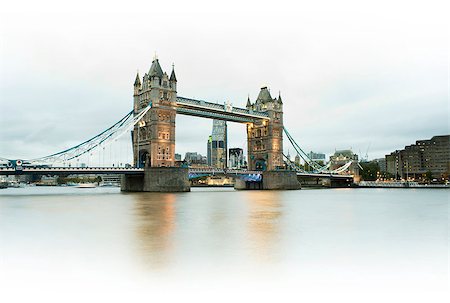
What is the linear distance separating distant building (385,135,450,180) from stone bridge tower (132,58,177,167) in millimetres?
103185

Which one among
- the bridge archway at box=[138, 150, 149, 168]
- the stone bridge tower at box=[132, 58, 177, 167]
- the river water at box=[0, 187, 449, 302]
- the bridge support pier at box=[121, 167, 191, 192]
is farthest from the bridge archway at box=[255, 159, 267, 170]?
the river water at box=[0, 187, 449, 302]

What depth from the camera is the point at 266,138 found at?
76125 millimetres

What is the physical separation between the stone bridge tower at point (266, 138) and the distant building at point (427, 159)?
245 feet

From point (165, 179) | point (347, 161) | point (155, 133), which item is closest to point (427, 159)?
point (347, 161)

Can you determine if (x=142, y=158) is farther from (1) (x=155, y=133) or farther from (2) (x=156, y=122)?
(2) (x=156, y=122)

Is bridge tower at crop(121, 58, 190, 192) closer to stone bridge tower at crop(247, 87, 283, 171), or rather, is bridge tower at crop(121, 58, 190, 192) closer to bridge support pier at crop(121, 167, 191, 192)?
bridge support pier at crop(121, 167, 191, 192)

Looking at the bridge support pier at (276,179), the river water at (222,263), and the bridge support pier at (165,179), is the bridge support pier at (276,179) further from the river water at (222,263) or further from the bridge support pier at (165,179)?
the river water at (222,263)

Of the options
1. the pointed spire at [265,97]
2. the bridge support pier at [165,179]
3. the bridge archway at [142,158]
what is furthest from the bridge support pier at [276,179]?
the bridge archway at [142,158]

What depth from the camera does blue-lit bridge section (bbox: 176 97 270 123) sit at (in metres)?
58.6

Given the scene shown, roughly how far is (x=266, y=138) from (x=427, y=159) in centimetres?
9455

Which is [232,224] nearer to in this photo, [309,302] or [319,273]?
[319,273]

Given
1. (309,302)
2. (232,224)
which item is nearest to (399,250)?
(309,302)

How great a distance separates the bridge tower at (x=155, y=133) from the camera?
5159 cm

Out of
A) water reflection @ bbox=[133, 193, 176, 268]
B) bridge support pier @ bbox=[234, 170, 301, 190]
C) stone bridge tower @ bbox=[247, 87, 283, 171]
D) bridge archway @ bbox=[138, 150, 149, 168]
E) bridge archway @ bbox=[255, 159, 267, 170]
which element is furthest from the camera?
bridge archway @ bbox=[255, 159, 267, 170]
